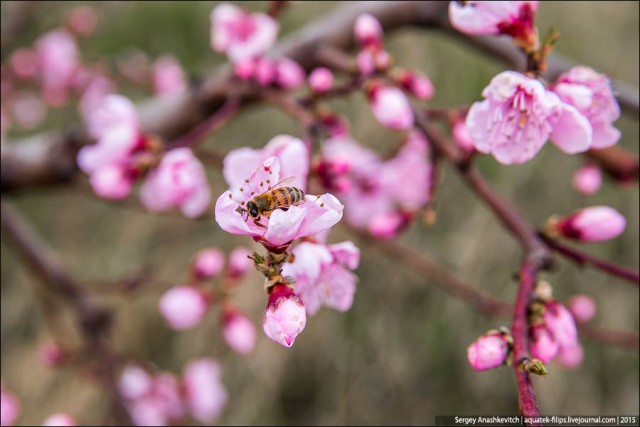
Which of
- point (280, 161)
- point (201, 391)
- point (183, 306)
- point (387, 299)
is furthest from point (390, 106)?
point (387, 299)

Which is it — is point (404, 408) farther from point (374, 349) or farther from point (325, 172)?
point (325, 172)

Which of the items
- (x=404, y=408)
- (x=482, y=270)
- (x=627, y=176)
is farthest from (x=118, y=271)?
(x=627, y=176)

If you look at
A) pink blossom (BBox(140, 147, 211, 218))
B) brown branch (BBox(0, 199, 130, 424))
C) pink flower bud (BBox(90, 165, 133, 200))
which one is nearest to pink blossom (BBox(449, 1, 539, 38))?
pink blossom (BBox(140, 147, 211, 218))

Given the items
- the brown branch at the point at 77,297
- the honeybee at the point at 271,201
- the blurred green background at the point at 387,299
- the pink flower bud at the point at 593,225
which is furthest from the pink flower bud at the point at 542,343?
the blurred green background at the point at 387,299

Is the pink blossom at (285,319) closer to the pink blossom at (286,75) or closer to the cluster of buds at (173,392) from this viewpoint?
the pink blossom at (286,75)

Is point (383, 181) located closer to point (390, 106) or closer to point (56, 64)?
point (390, 106)
